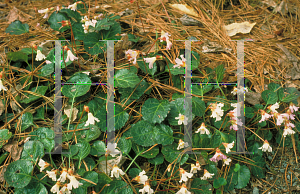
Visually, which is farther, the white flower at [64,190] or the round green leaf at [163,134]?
the round green leaf at [163,134]

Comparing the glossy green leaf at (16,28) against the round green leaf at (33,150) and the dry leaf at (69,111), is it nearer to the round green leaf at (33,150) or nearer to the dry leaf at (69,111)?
the dry leaf at (69,111)

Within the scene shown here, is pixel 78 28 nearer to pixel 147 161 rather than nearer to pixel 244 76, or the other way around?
pixel 147 161

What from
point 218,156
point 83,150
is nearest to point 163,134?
point 218,156

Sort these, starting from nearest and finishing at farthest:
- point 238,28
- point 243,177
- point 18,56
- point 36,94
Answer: point 243,177 < point 36,94 < point 18,56 < point 238,28

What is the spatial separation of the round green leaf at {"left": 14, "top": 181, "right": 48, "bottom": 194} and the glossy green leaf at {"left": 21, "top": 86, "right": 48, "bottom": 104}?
57 cm

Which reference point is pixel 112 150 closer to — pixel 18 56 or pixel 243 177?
pixel 243 177

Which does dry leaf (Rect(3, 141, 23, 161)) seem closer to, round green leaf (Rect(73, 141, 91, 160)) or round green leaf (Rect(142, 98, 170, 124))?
round green leaf (Rect(73, 141, 91, 160))

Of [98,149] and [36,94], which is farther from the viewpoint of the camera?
[36,94]

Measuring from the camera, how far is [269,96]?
5.57ft

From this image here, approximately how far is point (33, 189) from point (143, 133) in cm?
72

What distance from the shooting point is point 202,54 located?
195 centimetres

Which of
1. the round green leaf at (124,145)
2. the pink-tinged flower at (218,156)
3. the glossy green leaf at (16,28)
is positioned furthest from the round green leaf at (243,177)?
the glossy green leaf at (16,28)

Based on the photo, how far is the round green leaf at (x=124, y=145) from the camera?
1496mm

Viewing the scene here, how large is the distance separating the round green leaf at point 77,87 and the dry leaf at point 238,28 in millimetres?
1379
